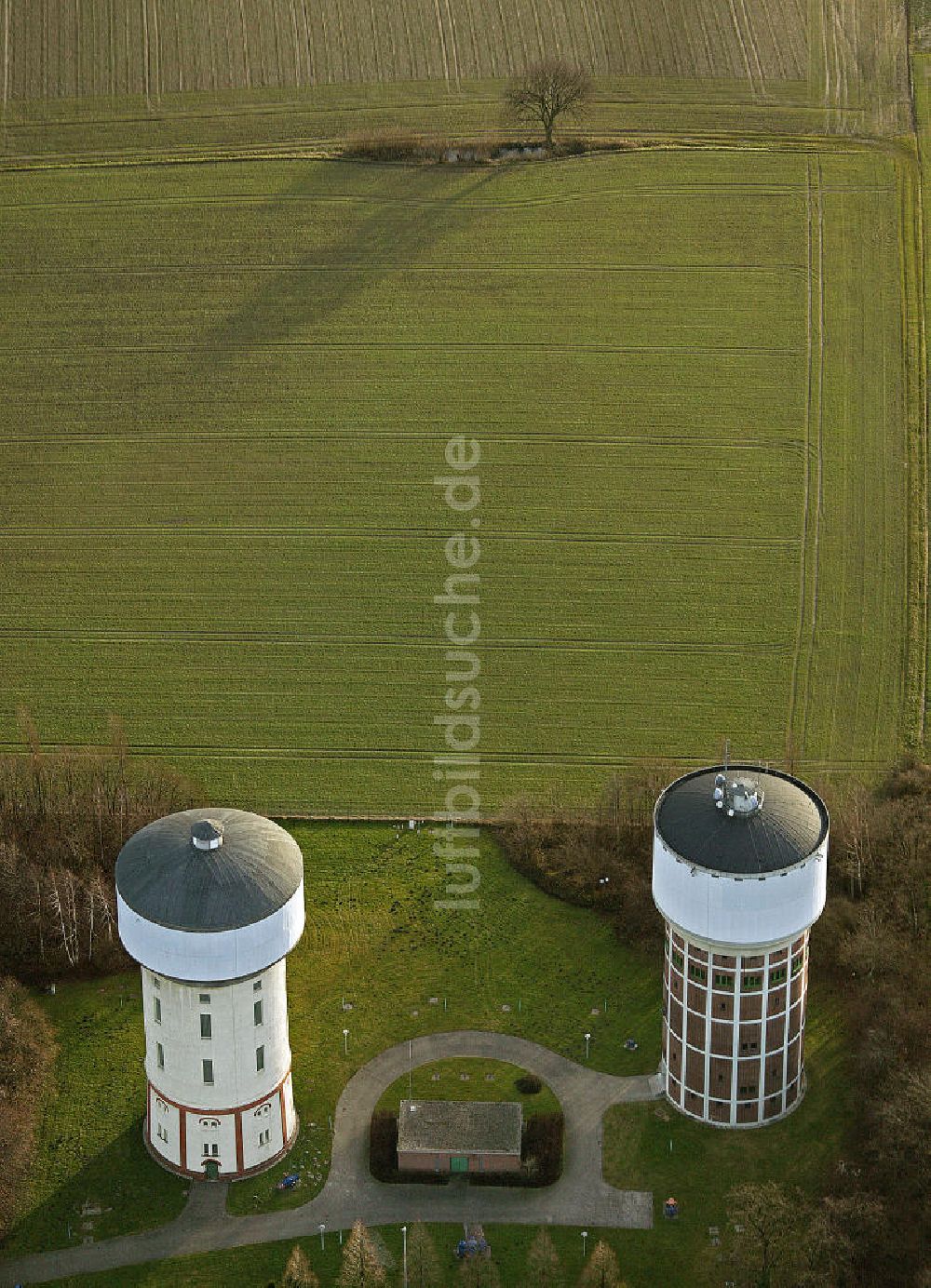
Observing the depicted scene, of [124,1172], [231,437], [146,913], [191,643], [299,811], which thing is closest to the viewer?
[146,913]

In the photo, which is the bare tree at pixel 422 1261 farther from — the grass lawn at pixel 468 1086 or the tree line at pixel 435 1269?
the grass lawn at pixel 468 1086

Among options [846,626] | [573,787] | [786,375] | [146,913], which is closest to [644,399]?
[786,375]

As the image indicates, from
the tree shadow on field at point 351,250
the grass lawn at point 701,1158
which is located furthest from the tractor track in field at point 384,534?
the grass lawn at point 701,1158

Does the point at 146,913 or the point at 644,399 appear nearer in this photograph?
the point at 146,913

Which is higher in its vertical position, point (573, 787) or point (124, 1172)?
point (573, 787)

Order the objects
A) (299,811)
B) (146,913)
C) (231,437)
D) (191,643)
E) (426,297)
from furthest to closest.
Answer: (426,297), (231,437), (191,643), (299,811), (146,913)

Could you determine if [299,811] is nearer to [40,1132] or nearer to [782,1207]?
[40,1132]

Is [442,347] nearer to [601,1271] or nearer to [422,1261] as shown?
[422,1261]

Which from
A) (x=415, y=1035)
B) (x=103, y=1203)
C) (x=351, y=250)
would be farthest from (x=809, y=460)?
(x=103, y=1203)
